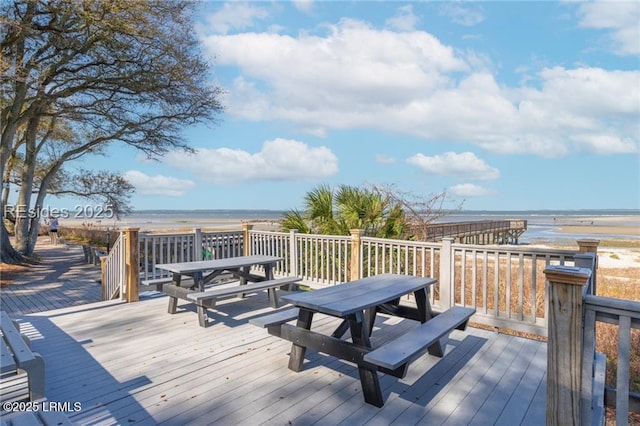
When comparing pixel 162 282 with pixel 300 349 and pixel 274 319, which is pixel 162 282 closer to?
pixel 274 319

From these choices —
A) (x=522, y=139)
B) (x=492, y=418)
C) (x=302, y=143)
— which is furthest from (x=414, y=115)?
(x=522, y=139)

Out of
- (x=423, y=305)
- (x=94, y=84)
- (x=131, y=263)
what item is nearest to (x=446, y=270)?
(x=423, y=305)

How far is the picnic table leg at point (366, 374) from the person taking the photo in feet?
8.05

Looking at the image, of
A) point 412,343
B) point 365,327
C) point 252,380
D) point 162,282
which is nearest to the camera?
point 412,343

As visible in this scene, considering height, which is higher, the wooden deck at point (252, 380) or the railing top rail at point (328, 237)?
the railing top rail at point (328, 237)

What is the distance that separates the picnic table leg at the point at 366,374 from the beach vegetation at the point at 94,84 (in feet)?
31.2

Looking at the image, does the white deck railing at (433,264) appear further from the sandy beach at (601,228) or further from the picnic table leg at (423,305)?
the sandy beach at (601,228)

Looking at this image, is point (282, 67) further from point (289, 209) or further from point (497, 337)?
point (497, 337)

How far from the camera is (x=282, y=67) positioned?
432 inches

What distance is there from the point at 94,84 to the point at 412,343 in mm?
12101

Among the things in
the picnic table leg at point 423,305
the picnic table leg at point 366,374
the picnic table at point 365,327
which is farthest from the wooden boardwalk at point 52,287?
the picnic table leg at point 423,305

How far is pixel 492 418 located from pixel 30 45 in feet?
41.7

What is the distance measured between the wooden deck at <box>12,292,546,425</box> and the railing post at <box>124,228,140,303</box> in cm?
109

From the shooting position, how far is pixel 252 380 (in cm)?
282
